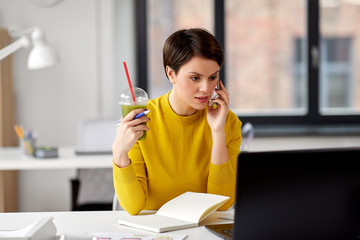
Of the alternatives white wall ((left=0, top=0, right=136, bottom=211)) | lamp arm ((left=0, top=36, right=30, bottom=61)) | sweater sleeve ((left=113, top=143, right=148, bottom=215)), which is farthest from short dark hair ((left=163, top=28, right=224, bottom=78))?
white wall ((left=0, top=0, right=136, bottom=211))

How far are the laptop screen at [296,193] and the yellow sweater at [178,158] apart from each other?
1.92ft

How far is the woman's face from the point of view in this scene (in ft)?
5.28

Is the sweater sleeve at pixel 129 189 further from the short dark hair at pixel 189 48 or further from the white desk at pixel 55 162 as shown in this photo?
the white desk at pixel 55 162

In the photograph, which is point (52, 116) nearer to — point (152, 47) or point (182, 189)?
point (152, 47)

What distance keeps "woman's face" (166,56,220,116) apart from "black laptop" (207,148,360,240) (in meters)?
0.62

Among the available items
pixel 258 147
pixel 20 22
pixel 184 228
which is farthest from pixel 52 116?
pixel 184 228

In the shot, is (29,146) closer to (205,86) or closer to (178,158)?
(178,158)

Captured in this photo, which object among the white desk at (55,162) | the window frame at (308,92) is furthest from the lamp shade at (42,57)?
the window frame at (308,92)

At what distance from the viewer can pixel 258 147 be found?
151 inches

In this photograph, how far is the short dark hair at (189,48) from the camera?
162cm


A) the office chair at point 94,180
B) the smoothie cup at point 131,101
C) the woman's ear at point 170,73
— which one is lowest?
the office chair at point 94,180

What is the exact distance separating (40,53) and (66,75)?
29.0 inches

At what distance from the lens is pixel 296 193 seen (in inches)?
41.5

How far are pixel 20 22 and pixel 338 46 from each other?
2584 mm
